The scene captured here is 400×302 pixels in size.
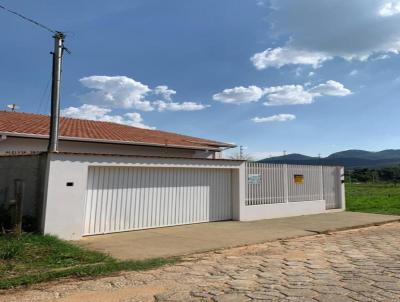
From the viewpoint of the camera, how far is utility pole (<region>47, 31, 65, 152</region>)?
1071 cm

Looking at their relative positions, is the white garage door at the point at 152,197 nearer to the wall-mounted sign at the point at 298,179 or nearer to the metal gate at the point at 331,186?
the wall-mounted sign at the point at 298,179

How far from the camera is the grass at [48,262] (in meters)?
6.35

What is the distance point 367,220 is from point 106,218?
32.6ft

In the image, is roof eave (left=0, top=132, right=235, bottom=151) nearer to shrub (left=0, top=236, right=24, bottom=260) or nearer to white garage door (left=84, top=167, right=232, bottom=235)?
white garage door (left=84, top=167, right=232, bottom=235)

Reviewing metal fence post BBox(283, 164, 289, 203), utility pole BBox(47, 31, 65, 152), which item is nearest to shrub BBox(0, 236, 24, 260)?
utility pole BBox(47, 31, 65, 152)

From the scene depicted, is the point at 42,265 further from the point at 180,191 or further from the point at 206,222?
the point at 206,222

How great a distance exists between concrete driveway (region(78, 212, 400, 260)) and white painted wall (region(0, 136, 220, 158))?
4.59 m

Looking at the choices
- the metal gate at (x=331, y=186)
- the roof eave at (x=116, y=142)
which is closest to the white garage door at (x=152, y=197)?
the roof eave at (x=116, y=142)

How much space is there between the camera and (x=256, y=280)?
6312 mm

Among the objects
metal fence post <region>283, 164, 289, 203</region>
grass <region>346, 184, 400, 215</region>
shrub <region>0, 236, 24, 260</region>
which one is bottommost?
shrub <region>0, 236, 24, 260</region>

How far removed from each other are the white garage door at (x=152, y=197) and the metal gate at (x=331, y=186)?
269 inches

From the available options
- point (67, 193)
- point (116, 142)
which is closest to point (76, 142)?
point (116, 142)

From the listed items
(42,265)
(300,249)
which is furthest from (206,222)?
(42,265)

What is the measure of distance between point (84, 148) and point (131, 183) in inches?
150
